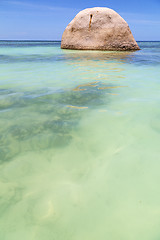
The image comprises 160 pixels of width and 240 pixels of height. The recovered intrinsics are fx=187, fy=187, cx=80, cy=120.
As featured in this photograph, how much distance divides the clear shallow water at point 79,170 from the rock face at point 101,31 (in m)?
9.34

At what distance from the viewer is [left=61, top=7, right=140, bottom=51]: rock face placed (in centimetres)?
1056

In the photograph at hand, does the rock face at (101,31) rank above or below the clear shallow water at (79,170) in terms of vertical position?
above

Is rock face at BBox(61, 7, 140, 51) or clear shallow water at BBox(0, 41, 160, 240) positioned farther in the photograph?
rock face at BBox(61, 7, 140, 51)

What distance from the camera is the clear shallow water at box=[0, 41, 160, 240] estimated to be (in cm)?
83

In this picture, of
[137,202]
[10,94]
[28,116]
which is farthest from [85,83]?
[137,202]

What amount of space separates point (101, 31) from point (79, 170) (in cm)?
1089

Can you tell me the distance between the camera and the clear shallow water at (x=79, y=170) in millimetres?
832

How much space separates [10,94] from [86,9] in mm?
10856

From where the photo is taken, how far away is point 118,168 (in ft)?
3.88

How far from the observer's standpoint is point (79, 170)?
1.16 m

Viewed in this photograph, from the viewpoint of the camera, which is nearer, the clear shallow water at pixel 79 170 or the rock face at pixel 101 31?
the clear shallow water at pixel 79 170

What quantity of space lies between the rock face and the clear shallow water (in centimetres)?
934

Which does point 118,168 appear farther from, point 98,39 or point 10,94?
point 98,39

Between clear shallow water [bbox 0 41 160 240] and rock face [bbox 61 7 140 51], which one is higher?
rock face [bbox 61 7 140 51]
